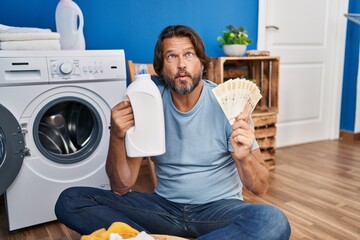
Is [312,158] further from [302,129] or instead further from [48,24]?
[48,24]

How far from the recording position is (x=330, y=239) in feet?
5.08

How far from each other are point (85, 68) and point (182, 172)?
775mm

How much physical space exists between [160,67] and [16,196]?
94cm

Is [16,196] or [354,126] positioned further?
[354,126]

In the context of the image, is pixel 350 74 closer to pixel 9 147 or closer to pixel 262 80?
pixel 262 80

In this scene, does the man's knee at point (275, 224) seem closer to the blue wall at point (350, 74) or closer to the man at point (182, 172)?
the man at point (182, 172)

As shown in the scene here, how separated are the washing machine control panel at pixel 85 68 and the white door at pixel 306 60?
158 cm

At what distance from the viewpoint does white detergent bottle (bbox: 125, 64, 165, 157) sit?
3.57 ft

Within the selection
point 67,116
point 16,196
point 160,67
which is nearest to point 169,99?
point 160,67

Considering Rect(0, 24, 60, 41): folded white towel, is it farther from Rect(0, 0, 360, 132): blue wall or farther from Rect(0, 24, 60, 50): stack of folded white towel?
Rect(0, 0, 360, 132): blue wall

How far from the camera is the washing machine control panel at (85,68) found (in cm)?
161

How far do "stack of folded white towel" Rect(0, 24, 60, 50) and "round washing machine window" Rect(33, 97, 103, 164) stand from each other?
27cm

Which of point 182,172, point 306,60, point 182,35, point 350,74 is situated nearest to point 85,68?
point 182,35

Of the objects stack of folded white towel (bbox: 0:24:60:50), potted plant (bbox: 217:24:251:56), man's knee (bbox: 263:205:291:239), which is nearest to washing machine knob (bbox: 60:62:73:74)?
stack of folded white towel (bbox: 0:24:60:50)
